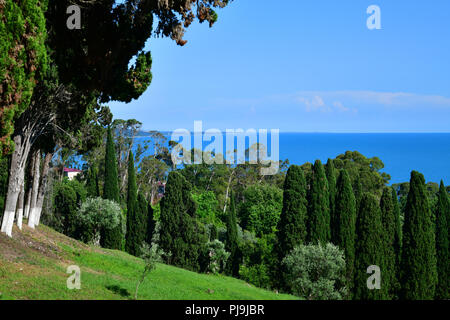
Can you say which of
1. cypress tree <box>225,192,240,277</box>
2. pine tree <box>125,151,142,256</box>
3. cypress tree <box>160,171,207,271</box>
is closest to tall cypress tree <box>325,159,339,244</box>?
cypress tree <box>225,192,240,277</box>

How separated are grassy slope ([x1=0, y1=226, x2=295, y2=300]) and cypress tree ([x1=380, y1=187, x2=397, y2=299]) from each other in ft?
36.1

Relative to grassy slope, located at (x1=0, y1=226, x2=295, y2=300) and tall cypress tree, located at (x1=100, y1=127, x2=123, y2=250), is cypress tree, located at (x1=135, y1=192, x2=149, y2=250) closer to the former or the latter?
tall cypress tree, located at (x1=100, y1=127, x2=123, y2=250)

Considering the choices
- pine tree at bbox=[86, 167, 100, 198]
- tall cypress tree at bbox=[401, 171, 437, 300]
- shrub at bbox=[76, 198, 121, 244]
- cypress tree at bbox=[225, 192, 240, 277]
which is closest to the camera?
tall cypress tree at bbox=[401, 171, 437, 300]

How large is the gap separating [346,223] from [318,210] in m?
1.80

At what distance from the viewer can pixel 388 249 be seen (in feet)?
81.8

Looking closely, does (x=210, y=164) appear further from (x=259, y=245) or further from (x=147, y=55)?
(x=147, y=55)

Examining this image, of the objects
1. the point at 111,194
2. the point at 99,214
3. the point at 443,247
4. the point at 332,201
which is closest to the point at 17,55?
the point at 99,214

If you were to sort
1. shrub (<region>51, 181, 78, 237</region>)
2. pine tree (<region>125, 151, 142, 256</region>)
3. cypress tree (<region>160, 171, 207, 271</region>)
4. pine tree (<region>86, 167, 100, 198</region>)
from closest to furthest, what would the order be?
cypress tree (<region>160, 171, 207, 271</region>) → pine tree (<region>125, 151, 142, 256</region>) → pine tree (<region>86, 167, 100, 198</region>) → shrub (<region>51, 181, 78, 237</region>)

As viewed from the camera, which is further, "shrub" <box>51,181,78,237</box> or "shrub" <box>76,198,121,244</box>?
"shrub" <box>51,181,78,237</box>

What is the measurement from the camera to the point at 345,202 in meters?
26.7

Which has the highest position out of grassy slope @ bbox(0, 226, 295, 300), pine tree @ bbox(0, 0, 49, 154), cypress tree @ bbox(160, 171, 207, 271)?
pine tree @ bbox(0, 0, 49, 154)

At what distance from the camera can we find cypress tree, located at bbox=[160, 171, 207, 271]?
29.0 m

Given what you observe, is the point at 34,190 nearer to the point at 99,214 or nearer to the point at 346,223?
the point at 99,214

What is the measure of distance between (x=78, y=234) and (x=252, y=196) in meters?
17.7
